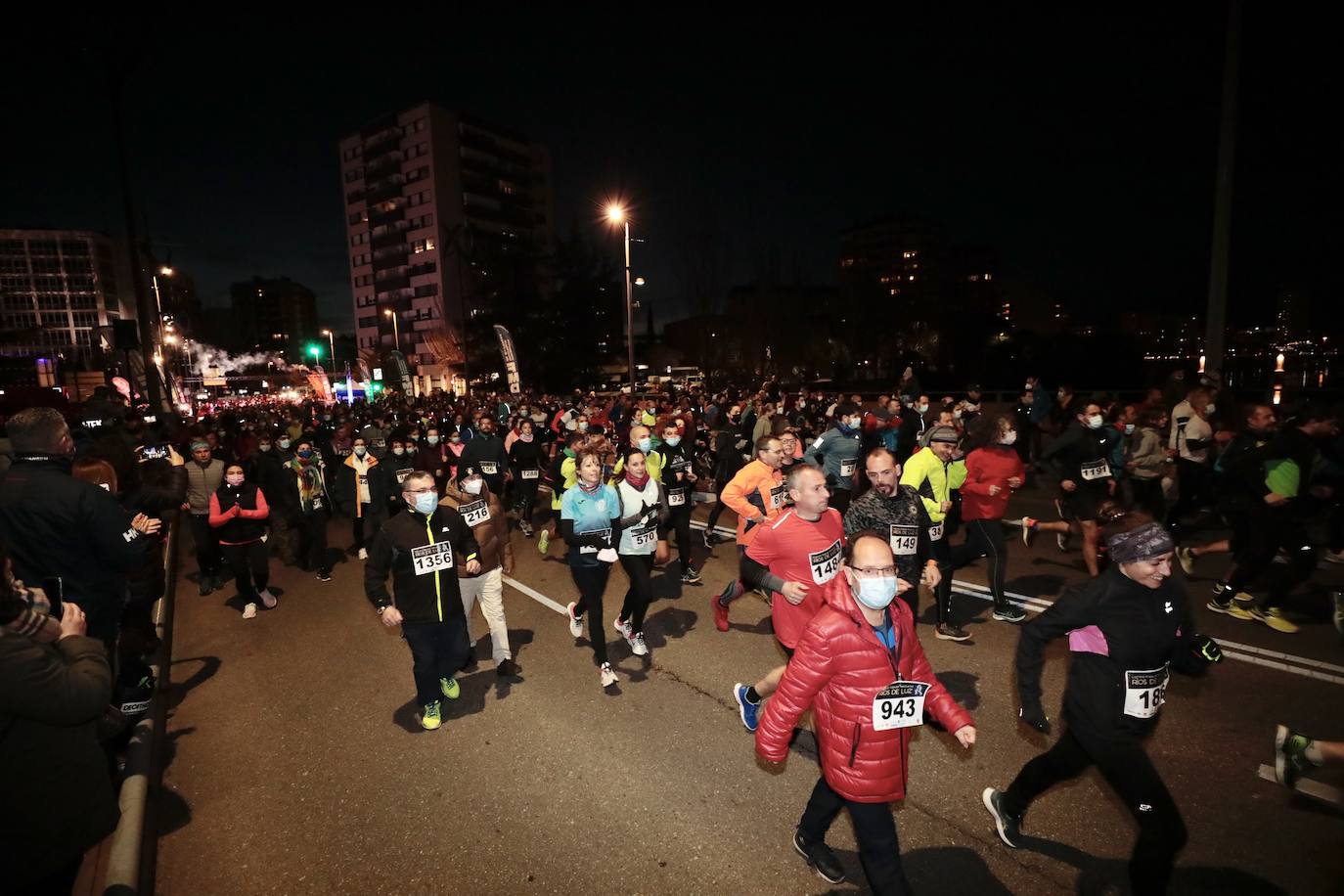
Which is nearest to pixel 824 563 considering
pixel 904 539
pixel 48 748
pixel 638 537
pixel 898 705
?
pixel 904 539

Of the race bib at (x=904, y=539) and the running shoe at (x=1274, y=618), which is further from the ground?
the race bib at (x=904, y=539)

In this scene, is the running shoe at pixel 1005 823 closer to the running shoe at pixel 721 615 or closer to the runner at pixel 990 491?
the running shoe at pixel 721 615

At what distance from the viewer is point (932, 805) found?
12.5 ft

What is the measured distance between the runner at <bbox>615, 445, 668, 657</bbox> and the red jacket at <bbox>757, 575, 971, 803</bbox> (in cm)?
281

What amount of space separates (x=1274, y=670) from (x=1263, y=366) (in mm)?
27979

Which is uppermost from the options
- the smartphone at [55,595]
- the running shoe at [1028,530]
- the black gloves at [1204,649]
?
the smartphone at [55,595]

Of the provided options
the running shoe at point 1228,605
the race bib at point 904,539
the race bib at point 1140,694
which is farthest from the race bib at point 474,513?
the running shoe at point 1228,605

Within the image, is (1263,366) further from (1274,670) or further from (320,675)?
(320,675)

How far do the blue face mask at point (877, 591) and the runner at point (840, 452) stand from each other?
5494mm

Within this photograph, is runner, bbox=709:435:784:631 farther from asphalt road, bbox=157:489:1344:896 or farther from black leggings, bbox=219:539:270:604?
black leggings, bbox=219:539:270:604

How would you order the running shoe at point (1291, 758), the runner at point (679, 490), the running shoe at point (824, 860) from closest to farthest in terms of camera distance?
the running shoe at point (1291, 758)
the running shoe at point (824, 860)
the runner at point (679, 490)

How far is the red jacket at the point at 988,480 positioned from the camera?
590 cm

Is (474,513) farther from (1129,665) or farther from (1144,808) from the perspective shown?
(1144,808)

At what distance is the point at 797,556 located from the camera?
422 centimetres
